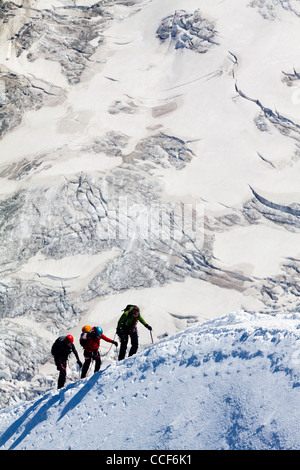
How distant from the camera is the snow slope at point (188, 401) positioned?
1516cm

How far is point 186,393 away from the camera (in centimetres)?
1662

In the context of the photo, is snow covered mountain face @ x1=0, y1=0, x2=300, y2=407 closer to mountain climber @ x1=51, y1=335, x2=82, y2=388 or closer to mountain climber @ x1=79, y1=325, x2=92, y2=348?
Answer: mountain climber @ x1=51, y1=335, x2=82, y2=388

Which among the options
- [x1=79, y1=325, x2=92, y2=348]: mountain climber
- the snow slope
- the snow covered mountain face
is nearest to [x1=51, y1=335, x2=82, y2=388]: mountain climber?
[x1=79, y1=325, x2=92, y2=348]: mountain climber

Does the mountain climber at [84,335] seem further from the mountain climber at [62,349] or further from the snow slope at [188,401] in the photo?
the snow slope at [188,401]

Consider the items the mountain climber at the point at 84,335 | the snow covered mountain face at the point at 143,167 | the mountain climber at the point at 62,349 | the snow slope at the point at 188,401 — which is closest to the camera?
the snow slope at the point at 188,401

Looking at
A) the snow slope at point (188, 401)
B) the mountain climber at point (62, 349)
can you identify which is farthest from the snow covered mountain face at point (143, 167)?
the snow slope at point (188, 401)

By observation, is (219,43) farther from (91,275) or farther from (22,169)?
(91,275)

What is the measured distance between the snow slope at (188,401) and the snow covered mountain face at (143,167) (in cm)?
2474

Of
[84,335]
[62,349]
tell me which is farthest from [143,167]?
[84,335]

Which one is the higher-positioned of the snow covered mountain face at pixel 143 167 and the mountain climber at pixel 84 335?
the mountain climber at pixel 84 335

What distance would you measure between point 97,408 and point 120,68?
53.1 metres

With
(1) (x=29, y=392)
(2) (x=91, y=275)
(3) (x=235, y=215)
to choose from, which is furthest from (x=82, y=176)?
(1) (x=29, y=392)

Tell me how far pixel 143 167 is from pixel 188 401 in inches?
1584

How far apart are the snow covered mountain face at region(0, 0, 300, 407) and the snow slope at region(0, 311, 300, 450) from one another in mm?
24739
